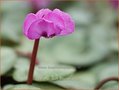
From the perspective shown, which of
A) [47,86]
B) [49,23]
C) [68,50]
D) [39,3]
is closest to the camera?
[49,23]

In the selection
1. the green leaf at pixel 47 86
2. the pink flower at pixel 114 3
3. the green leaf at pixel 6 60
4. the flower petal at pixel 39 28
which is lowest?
the green leaf at pixel 47 86

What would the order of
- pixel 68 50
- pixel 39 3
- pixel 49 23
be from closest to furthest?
pixel 49 23
pixel 68 50
pixel 39 3

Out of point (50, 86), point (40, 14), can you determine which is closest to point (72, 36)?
point (50, 86)

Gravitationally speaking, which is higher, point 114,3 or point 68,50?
point 114,3

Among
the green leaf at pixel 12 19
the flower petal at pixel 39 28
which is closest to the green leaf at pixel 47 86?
the flower petal at pixel 39 28

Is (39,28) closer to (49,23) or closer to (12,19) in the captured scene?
(49,23)

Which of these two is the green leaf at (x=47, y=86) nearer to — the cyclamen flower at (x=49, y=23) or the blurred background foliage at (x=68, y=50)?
the blurred background foliage at (x=68, y=50)

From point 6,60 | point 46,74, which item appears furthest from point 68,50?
point 46,74

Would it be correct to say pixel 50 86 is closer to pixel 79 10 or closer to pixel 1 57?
pixel 1 57
